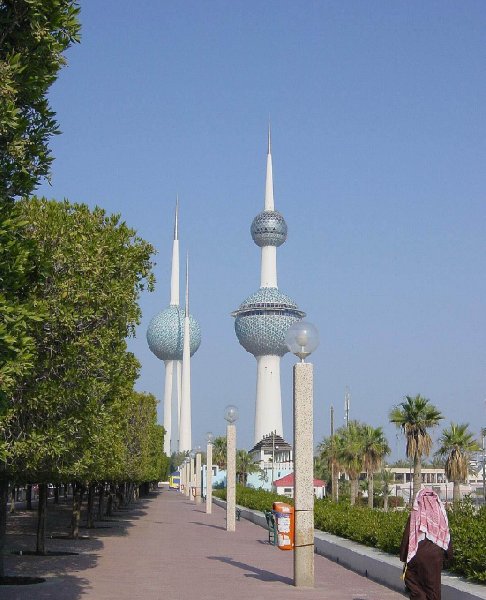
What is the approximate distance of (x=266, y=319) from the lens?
191m

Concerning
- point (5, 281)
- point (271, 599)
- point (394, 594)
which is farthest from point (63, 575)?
point (5, 281)

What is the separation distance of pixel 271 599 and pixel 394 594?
1984 mm

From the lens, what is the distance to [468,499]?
17672 millimetres

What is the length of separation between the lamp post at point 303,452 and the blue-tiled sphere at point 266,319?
569 feet

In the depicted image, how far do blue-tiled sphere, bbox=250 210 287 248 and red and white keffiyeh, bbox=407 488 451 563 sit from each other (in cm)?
18160

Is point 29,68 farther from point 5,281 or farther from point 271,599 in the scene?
point 271,599

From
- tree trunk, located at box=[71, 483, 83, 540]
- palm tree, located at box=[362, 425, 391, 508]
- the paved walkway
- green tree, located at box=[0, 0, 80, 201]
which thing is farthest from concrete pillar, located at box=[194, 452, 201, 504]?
green tree, located at box=[0, 0, 80, 201]

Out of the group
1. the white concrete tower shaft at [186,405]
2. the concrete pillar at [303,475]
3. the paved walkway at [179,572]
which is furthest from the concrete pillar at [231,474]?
the white concrete tower shaft at [186,405]

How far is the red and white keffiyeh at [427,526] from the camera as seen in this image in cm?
1123

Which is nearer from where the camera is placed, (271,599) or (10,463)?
(271,599)

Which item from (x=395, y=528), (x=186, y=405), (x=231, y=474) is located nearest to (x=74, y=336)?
(x=395, y=528)

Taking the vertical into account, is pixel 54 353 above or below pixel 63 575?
above

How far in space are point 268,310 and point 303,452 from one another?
175 meters

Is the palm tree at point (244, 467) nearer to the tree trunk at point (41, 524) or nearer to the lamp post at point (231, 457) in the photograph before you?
the lamp post at point (231, 457)
